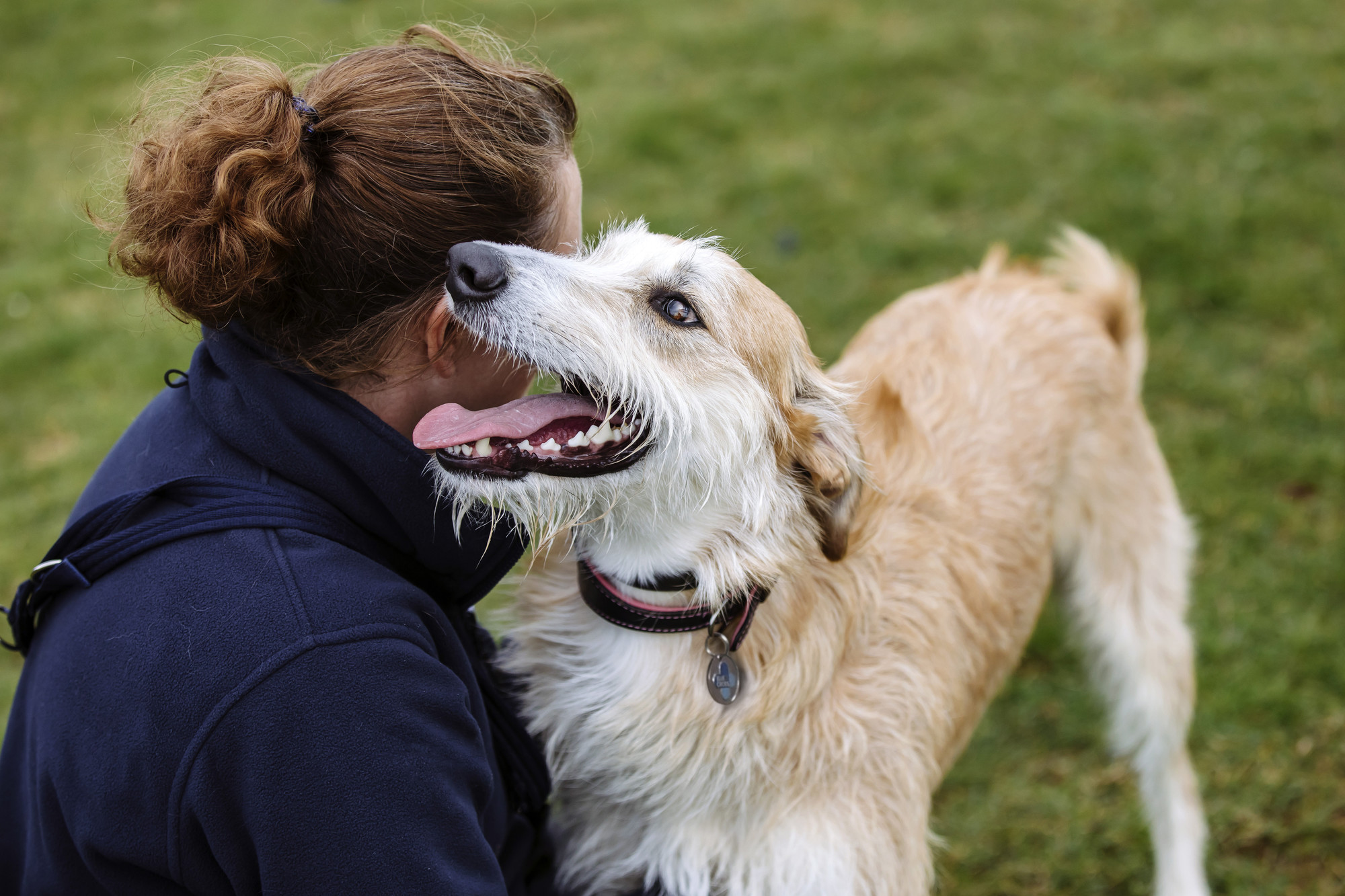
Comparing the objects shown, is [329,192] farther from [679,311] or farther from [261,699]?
[261,699]

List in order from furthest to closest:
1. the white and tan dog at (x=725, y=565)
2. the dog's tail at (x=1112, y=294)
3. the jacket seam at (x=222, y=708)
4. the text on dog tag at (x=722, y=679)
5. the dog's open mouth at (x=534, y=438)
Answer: the dog's tail at (x=1112, y=294), the text on dog tag at (x=722, y=679), the white and tan dog at (x=725, y=565), the dog's open mouth at (x=534, y=438), the jacket seam at (x=222, y=708)

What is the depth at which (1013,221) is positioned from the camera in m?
5.64

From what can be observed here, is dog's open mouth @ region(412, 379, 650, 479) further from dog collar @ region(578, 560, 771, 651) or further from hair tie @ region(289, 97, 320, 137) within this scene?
hair tie @ region(289, 97, 320, 137)

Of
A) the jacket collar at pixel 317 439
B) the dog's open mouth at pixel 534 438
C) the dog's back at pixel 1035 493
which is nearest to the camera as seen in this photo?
the jacket collar at pixel 317 439

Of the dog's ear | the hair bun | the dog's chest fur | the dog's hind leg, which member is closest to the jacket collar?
the hair bun

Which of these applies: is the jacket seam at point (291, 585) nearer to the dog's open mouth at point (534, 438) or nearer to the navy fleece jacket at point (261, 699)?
the navy fleece jacket at point (261, 699)

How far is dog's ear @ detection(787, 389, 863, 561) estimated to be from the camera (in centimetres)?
209

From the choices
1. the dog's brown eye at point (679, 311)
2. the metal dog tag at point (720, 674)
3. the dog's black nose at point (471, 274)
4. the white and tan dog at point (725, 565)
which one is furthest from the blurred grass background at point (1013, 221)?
the metal dog tag at point (720, 674)

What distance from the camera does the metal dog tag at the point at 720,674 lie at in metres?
2.07

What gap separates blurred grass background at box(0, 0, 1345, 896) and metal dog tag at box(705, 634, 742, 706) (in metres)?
1.24

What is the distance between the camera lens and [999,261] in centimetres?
336

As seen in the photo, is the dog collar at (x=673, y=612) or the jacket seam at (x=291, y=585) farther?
the dog collar at (x=673, y=612)

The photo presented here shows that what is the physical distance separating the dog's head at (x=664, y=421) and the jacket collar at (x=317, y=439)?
0.36 feet

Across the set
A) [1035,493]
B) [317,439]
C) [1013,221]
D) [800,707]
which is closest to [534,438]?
[317,439]
